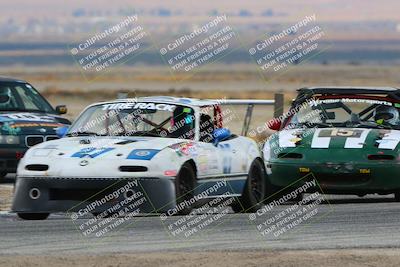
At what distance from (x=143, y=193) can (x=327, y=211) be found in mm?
2222

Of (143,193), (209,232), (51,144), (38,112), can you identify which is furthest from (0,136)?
(209,232)

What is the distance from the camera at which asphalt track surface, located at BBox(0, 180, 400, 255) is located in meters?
10.3

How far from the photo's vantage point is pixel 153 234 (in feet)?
36.7

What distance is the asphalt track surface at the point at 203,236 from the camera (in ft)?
33.9

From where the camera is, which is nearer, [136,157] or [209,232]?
[209,232]

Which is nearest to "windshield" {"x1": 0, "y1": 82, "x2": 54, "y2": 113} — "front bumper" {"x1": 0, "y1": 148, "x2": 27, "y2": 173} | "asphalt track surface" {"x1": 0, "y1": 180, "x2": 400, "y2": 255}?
"front bumper" {"x1": 0, "y1": 148, "x2": 27, "y2": 173}

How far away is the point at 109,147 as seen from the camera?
1285 centimetres

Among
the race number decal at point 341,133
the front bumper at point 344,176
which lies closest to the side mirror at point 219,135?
the front bumper at point 344,176

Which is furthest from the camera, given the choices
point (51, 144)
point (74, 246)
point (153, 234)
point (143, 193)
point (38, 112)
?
point (38, 112)

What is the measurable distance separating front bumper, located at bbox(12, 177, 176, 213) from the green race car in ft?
10.0

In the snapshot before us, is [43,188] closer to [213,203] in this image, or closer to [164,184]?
[164,184]

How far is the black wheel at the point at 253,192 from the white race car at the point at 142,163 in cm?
1

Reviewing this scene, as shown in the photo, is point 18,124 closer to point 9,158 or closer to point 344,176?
point 9,158

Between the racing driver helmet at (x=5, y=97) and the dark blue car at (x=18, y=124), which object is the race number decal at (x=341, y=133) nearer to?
the dark blue car at (x=18, y=124)
